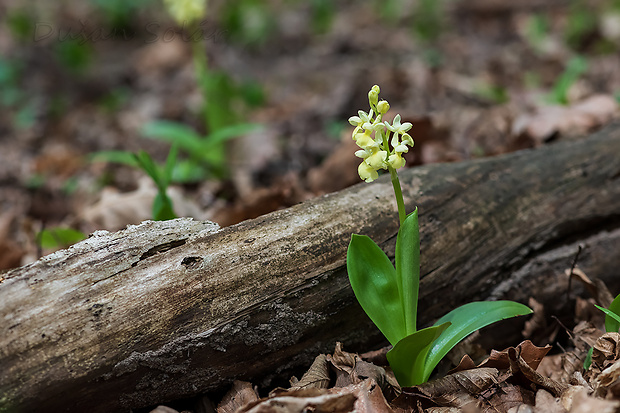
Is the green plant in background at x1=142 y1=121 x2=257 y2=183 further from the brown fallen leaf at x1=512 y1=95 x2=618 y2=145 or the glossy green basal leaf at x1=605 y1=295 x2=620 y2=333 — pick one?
the glossy green basal leaf at x1=605 y1=295 x2=620 y2=333

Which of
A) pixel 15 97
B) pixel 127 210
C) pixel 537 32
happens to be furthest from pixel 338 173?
pixel 15 97

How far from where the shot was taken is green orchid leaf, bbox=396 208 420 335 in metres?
1.32

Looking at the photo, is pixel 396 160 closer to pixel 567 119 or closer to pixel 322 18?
pixel 567 119

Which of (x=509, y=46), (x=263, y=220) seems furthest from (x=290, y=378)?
(x=509, y=46)

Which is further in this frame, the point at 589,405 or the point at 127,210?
the point at 127,210

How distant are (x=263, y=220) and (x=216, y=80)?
8.52 feet

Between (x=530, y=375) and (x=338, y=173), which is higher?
(x=338, y=173)

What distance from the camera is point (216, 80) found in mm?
3881

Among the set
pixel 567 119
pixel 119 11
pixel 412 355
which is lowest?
pixel 412 355

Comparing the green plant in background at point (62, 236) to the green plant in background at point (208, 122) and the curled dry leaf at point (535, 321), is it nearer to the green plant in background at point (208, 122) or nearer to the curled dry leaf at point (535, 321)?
the green plant in background at point (208, 122)

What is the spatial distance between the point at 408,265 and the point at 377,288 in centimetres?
12

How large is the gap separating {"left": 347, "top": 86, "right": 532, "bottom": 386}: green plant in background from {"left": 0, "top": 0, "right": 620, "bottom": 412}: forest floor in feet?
0.35

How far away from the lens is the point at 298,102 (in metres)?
4.89

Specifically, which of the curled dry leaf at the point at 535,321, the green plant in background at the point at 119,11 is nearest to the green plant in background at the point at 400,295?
the curled dry leaf at the point at 535,321
